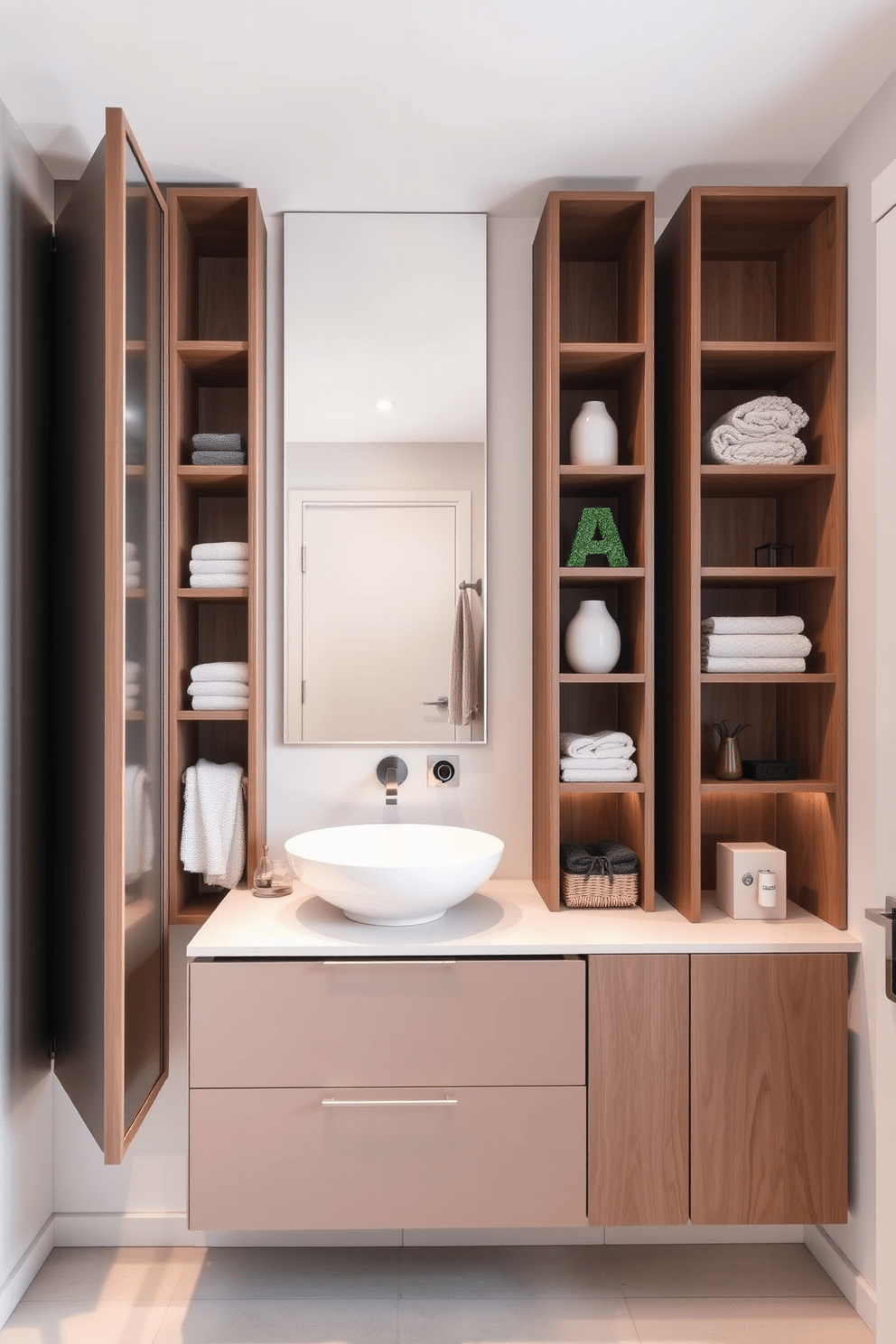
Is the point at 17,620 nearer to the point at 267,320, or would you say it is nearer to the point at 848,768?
the point at 267,320

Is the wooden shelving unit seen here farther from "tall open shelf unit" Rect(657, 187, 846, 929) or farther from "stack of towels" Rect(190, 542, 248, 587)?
"tall open shelf unit" Rect(657, 187, 846, 929)

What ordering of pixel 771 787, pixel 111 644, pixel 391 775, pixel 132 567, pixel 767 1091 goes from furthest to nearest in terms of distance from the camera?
pixel 391 775
pixel 771 787
pixel 767 1091
pixel 132 567
pixel 111 644

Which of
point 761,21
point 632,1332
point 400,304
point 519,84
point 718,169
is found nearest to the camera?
point 761,21

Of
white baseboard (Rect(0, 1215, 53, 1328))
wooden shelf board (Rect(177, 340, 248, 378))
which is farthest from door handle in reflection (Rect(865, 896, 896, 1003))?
white baseboard (Rect(0, 1215, 53, 1328))

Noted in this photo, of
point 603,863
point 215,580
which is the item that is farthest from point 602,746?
point 215,580

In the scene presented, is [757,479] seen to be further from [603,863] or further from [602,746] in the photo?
[603,863]

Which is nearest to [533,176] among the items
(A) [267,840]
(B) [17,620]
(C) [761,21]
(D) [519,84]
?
(D) [519,84]

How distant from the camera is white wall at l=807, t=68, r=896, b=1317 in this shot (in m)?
1.94

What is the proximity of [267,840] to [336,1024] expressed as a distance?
0.65m

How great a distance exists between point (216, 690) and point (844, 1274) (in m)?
1.98

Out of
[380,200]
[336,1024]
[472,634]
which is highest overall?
[380,200]

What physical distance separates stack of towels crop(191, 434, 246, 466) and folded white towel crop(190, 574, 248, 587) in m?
0.27

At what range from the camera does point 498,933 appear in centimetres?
199

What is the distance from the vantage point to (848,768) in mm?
2113
